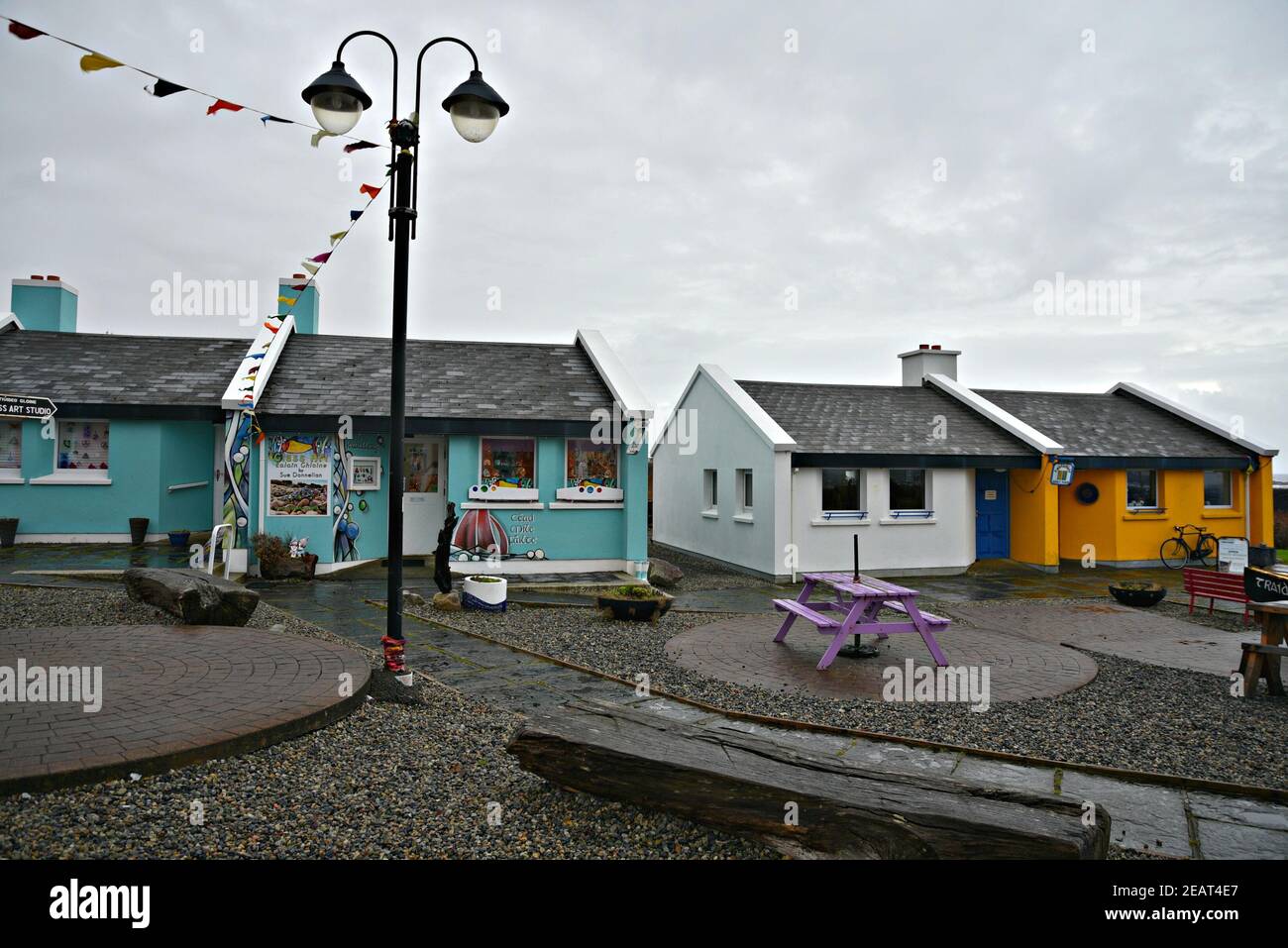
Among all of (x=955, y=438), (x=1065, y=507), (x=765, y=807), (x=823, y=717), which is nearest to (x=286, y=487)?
(x=823, y=717)

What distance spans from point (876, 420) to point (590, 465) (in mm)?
7088

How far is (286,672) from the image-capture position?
6527mm

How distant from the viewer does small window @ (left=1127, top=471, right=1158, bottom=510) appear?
19188mm

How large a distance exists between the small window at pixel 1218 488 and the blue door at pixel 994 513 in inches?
218

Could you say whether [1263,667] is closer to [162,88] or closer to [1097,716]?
[1097,716]

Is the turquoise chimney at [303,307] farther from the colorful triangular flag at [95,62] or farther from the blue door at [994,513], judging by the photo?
the blue door at [994,513]

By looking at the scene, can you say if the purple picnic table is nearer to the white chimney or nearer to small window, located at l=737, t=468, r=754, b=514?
small window, located at l=737, t=468, r=754, b=514

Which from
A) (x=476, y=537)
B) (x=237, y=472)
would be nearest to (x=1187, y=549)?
(x=476, y=537)

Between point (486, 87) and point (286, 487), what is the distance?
1018cm

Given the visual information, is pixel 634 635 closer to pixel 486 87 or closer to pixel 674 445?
pixel 486 87

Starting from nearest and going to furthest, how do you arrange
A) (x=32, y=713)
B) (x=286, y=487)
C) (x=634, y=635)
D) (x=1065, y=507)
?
(x=32, y=713), (x=634, y=635), (x=286, y=487), (x=1065, y=507)

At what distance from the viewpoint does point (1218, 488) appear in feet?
65.9

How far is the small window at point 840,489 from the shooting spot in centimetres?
1686

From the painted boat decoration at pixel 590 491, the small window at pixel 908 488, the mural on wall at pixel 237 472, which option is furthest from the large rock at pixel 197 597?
the small window at pixel 908 488
